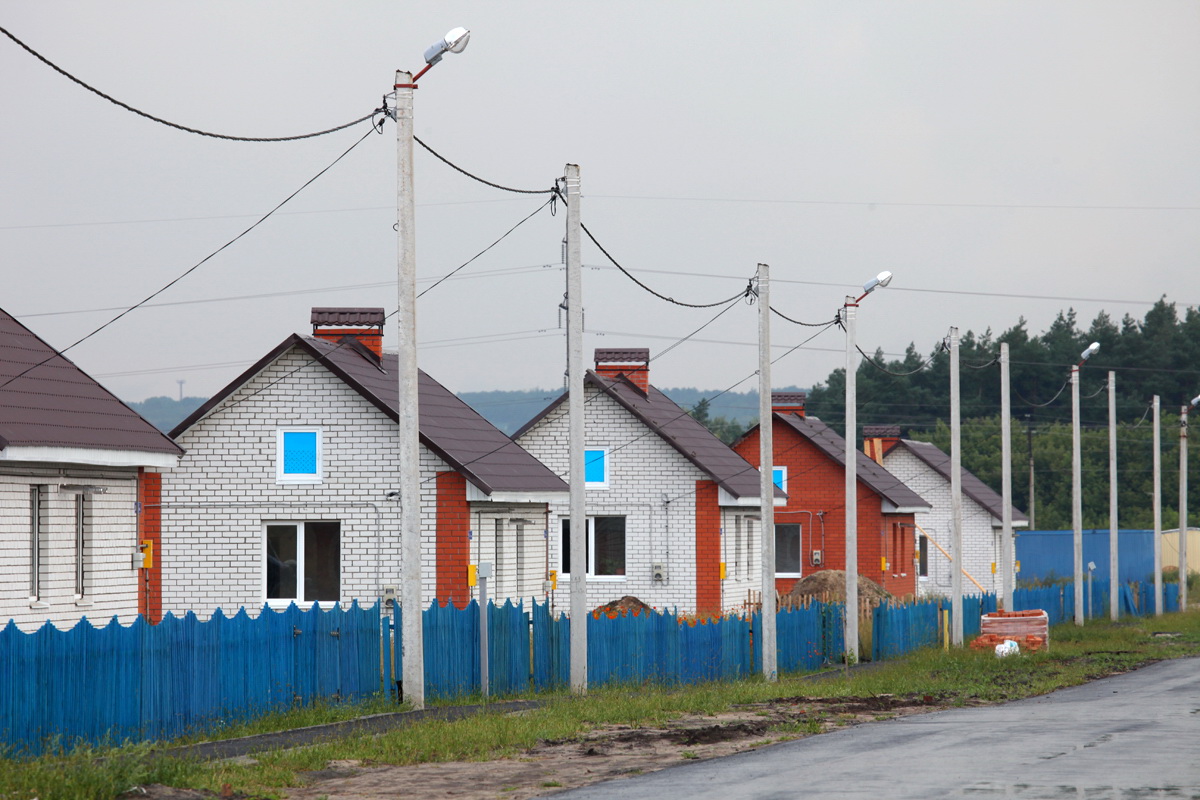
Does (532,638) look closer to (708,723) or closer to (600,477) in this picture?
(708,723)

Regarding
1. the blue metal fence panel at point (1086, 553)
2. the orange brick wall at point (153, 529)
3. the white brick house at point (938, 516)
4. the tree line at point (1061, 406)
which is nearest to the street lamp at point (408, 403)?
the orange brick wall at point (153, 529)

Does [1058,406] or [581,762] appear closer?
[581,762]

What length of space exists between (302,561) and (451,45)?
11.9m

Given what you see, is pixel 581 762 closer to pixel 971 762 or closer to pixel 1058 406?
pixel 971 762

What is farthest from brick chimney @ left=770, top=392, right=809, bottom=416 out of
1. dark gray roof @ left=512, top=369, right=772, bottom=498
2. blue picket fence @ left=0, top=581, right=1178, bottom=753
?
blue picket fence @ left=0, top=581, right=1178, bottom=753

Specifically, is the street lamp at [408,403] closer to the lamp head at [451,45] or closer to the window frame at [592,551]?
the lamp head at [451,45]

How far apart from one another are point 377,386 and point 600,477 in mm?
10747

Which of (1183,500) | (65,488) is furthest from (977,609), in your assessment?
(65,488)

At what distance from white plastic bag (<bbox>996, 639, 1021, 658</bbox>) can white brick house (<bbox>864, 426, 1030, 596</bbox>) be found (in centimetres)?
2301

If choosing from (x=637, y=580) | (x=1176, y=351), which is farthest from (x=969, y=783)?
(x=1176, y=351)

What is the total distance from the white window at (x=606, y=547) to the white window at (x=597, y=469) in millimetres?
842

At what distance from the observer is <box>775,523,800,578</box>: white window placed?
45500 millimetres

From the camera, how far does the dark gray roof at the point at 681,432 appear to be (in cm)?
3528

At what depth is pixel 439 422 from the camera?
88.2 ft
